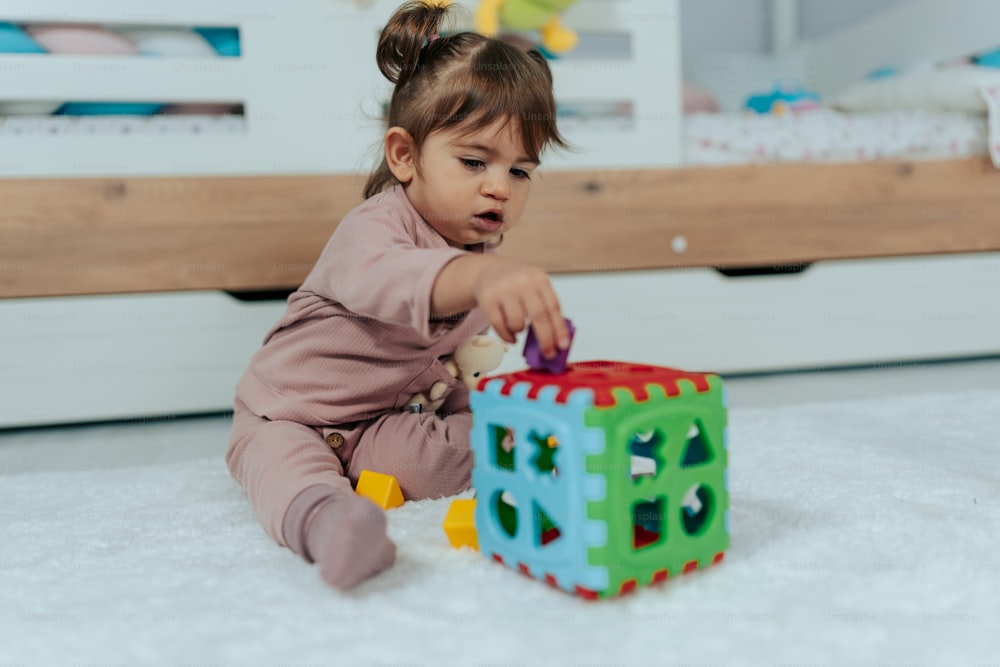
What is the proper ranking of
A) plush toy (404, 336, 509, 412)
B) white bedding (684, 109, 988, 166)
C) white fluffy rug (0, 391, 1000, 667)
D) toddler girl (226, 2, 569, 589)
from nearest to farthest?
white fluffy rug (0, 391, 1000, 667) < toddler girl (226, 2, 569, 589) < plush toy (404, 336, 509, 412) < white bedding (684, 109, 988, 166)

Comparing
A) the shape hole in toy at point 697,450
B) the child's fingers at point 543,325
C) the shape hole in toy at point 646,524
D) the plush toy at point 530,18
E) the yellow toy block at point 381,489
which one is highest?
the plush toy at point 530,18

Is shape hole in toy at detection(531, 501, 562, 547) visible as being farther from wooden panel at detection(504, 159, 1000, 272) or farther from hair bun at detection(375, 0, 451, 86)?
wooden panel at detection(504, 159, 1000, 272)

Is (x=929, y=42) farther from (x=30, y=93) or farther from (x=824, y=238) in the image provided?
(x=30, y=93)

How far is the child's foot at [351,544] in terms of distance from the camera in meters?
0.56

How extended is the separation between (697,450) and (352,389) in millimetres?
377

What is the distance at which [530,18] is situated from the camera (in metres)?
1.46

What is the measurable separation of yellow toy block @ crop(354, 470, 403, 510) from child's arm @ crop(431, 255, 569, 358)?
280 mm

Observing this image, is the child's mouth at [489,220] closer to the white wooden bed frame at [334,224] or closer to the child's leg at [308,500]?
the child's leg at [308,500]

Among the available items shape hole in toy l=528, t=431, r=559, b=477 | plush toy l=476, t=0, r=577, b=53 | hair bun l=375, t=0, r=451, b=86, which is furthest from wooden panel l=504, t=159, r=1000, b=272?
shape hole in toy l=528, t=431, r=559, b=477

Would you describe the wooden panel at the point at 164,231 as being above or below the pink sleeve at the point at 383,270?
below

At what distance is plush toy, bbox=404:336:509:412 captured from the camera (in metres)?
0.89

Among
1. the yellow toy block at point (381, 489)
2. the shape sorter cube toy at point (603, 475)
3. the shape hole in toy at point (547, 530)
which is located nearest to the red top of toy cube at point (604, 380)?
the shape sorter cube toy at point (603, 475)

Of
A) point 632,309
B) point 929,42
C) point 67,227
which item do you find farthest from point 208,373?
point 929,42

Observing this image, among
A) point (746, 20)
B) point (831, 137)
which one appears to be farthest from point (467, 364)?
point (746, 20)
